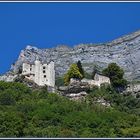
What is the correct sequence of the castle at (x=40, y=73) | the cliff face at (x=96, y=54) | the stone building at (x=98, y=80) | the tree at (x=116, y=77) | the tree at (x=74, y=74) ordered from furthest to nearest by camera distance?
the cliff face at (x=96, y=54), the castle at (x=40, y=73), the tree at (x=74, y=74), the tree at (x=116, y=77), the stone building at (x=98, y=80)

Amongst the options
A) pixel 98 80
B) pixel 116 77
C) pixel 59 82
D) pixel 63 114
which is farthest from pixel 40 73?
pixel 63 114

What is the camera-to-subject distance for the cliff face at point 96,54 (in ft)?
382

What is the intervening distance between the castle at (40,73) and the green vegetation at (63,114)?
4.39 metres

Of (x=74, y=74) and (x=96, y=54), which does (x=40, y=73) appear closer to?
(x=74, y=74)

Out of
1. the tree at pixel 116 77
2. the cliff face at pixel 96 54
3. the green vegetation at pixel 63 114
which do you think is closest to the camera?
the green vegetation at pixel 63 114

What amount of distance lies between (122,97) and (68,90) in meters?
5.38

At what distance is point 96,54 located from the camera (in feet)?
410

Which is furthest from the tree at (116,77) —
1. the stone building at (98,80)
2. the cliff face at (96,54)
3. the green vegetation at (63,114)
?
the cliff face at (96,54)

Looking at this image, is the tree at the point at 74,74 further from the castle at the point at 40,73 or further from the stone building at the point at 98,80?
the castle at the point at 40,73

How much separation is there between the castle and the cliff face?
22849mm

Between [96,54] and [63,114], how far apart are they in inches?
2221

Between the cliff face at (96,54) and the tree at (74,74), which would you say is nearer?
the tree at (74,74)

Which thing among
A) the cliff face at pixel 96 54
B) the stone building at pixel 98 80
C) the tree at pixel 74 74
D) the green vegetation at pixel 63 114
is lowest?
the green vegetation at pixel 63 114

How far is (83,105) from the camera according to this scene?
239ft
